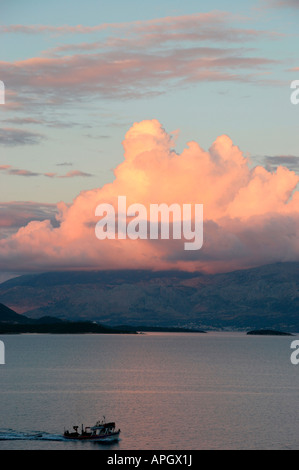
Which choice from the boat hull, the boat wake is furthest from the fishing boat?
the boat wake

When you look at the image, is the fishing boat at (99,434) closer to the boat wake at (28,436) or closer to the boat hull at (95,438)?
the boat hull at (95,438)

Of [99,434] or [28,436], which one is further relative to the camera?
[99,434]

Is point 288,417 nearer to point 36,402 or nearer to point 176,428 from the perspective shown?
point 176,428

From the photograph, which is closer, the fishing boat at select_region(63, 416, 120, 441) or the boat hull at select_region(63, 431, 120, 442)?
the boat hull at select_region(63, 431, 120, 442)

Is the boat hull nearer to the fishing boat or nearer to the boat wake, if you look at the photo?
the fishing boat

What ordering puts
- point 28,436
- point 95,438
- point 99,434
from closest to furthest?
1. point 28,436
2. point 99,434
3. point 95,438

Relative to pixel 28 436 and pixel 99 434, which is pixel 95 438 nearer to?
pixel 99 434

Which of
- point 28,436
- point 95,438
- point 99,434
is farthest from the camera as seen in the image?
point 95,438

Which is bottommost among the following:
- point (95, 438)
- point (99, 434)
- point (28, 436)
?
point (95, 438)

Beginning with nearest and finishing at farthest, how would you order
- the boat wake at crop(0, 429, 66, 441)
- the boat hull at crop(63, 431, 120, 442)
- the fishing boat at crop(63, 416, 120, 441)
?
1. the boat wake at crop(0, 429, 66, 441)
2. the boat hull at crop(63, 431, 120, 442)
3. the fishing boat at crop(63, 416, 120, 441)

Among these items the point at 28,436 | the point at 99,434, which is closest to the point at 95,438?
the point at 99,434

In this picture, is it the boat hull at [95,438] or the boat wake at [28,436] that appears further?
the boat hull at [95,438]

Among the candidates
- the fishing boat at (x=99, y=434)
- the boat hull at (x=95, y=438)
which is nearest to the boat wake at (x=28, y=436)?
the boat hull at (x=95, y=438)
